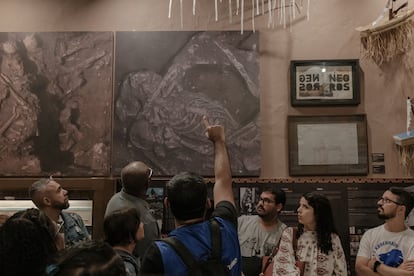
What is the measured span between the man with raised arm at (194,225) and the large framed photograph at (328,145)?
6.46 ft

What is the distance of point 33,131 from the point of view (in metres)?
3.86

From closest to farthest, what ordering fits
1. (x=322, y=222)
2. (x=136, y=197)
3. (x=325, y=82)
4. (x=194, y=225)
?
(x=194, y=225)
(x=136, y=197)
(x=322, y=222)
(x=325, y=82)

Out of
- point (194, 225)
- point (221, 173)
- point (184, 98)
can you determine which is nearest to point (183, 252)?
point (194, 225)

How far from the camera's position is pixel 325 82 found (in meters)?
3.81

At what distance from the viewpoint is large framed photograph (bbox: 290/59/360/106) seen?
3.80 metres

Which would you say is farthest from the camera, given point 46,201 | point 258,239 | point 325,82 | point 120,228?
point 325,82

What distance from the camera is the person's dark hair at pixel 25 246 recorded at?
1.28 metres

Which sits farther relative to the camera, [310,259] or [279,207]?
[279,207]

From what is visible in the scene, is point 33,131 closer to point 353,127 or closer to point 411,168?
point 353,127

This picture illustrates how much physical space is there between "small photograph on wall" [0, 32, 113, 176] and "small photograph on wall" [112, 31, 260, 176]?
13 centimetres

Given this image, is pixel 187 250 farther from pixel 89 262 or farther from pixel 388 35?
pixel 388 35

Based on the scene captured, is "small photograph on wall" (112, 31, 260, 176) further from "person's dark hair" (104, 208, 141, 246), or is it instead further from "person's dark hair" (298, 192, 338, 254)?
"person's dark hair" (104, 208, 141, 246)

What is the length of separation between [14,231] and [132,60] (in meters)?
2.69

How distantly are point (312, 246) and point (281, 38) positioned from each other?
172 centimetres
